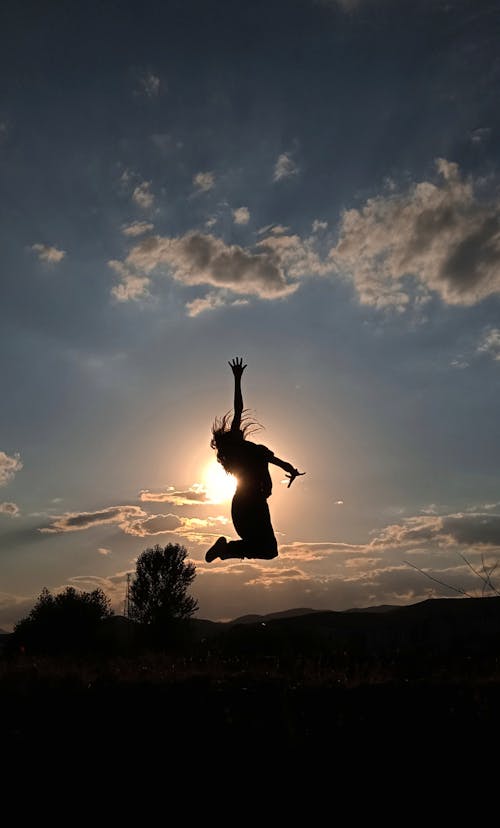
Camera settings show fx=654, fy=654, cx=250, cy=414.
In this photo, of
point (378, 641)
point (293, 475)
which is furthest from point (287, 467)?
point (378, 641)

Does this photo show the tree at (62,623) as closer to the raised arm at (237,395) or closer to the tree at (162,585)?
the tree at (162,585)

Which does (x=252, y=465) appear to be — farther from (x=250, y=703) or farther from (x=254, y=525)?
(x=250, y=703)

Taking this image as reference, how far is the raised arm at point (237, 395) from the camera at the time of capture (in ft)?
38.0

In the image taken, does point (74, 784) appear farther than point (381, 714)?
No

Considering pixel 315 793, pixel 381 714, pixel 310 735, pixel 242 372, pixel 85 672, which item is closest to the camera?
pixel 315 793

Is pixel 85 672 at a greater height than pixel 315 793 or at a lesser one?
greater

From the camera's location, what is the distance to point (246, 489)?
1156 cm

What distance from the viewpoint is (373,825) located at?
6.42 metres

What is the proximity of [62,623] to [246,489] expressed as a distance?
Result: 142 ft

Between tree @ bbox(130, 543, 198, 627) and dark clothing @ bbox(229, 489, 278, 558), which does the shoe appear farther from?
tree @ bbox(130, 543, 198, 627)

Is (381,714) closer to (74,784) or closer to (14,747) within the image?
(74,784)

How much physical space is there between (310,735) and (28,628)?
4890 centimetres

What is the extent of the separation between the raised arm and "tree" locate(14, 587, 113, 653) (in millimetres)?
38610

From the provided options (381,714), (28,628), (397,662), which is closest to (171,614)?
(28,628)
